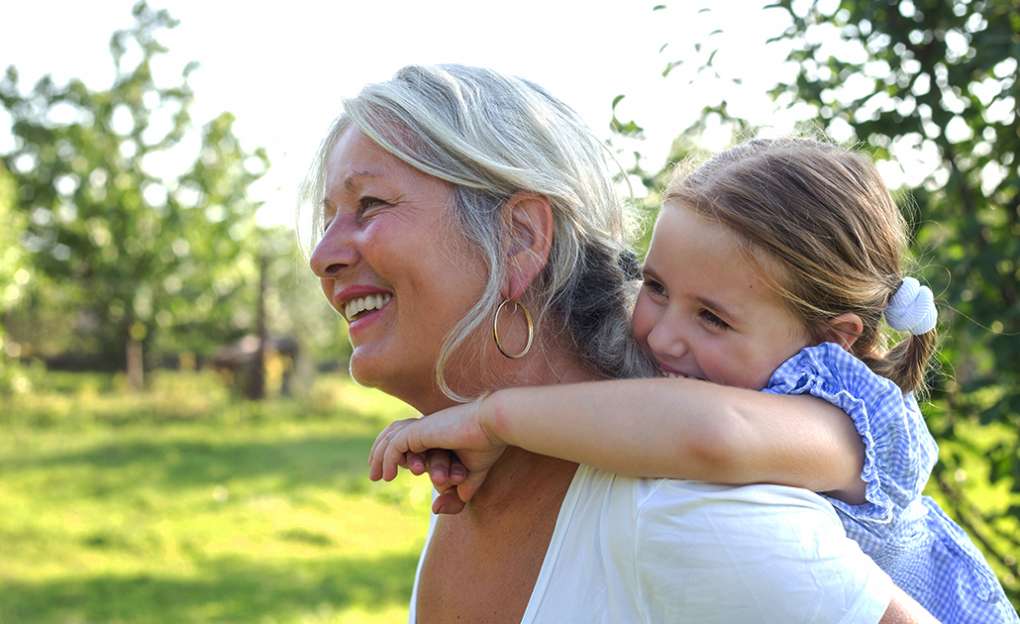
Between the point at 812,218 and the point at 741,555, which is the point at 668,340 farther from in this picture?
the point at 741,555

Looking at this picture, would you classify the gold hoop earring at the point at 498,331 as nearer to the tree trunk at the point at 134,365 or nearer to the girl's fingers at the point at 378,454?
the girl's fingers at the point at 378,454

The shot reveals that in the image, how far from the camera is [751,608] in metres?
1.28

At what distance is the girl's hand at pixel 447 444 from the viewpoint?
5.28 ft

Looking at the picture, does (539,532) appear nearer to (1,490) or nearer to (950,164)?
(950,164)

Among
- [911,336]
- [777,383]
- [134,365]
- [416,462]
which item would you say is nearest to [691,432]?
[777,383]

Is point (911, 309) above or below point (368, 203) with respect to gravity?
below

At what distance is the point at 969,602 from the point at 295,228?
156 cm

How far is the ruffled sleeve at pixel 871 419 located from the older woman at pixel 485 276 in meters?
0.36

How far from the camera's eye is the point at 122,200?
1630 centimetres

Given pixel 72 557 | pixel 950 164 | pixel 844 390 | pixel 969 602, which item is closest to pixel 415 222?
pixel 844 390

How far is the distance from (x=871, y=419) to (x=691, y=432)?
0.35 m

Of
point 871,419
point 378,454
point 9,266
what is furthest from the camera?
point 9,266

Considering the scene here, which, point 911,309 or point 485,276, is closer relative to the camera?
point 911,309

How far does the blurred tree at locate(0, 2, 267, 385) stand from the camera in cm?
1628
